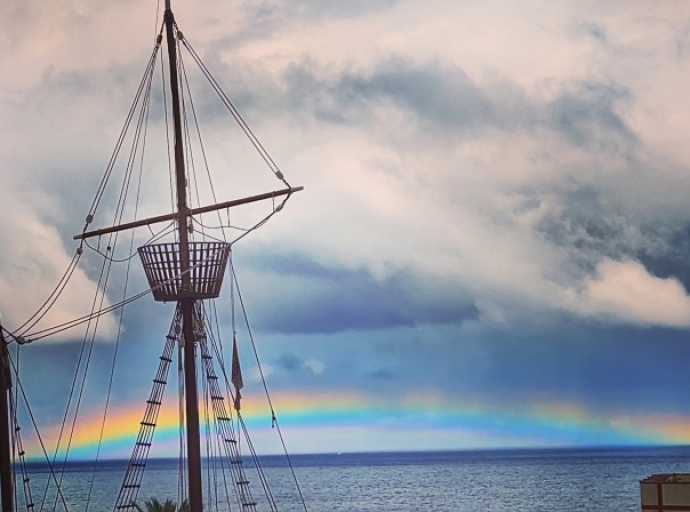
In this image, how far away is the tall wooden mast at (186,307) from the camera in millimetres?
32625

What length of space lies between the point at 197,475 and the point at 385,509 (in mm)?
110310

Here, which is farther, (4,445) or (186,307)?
(186,307)

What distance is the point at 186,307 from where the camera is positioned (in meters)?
34.4

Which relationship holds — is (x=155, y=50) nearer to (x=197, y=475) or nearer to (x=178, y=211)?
(x=178, y=211)

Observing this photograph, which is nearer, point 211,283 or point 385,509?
point 211,283

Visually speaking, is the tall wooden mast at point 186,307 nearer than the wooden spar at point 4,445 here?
No

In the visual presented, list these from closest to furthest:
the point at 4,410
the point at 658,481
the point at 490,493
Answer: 1. the point at 4,410
2. the point at 658,481
3. the point at 490,493

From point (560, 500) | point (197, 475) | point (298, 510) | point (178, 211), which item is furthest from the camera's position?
point (560, 500)

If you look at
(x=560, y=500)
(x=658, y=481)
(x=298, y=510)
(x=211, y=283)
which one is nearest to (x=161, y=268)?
(x=211, y=283)

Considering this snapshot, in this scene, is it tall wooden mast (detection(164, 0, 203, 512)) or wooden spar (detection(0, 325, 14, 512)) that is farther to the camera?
tall wooden mast (detection(164, 0, 203, 512))

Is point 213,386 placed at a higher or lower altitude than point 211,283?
lower

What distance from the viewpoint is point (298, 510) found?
139375 millimetres

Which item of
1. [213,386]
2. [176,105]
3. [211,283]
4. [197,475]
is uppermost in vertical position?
[176,105]

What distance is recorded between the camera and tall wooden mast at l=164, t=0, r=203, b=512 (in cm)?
3262
